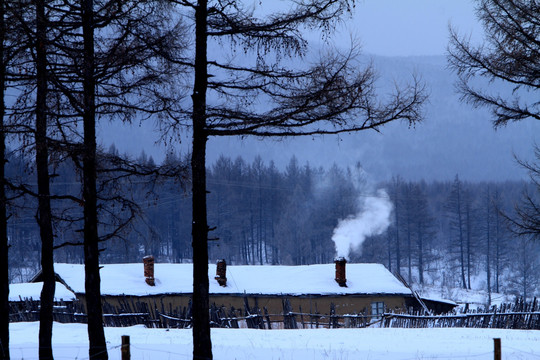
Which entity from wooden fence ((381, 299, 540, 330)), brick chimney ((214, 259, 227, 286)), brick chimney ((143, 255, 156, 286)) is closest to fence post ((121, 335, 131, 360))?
wooden fence ((381, 299, 540, 330))

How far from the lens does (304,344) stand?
15.7 metres

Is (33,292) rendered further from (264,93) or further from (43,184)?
(264,93)

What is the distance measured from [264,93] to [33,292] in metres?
23.4

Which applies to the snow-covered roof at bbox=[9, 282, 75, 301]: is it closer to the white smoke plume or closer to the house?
the house

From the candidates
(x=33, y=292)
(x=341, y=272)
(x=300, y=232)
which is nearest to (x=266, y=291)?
(x=341, y=272)

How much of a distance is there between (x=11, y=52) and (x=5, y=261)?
136 inches

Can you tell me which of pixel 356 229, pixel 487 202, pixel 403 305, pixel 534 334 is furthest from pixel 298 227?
pixel 534 334

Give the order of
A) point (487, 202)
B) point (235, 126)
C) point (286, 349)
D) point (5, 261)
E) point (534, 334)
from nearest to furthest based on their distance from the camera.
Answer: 1. point (235, 126)
2. point (5, 261)
3. point (286, 349)
4. point (534, 334)
5. point (487, 202)

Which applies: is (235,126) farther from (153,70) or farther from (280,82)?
(153,70)

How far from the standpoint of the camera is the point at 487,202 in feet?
279

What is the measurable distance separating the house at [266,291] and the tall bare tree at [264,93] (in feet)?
64.6

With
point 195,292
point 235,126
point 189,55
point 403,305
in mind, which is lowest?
point 403,305

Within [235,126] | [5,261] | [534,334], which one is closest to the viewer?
[235,126]

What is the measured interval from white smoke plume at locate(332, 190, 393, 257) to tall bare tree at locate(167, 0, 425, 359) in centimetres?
6625
